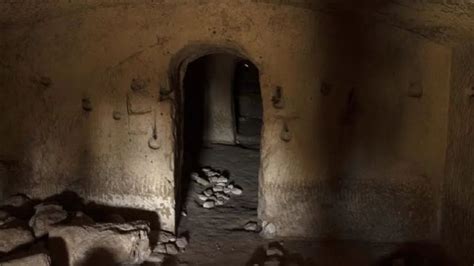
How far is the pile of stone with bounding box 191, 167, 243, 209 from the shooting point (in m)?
4.71

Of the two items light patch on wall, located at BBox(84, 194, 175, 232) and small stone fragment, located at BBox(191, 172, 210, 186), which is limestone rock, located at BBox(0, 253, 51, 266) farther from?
small stone fragment, located at BBox(191, 172, 210, 186)

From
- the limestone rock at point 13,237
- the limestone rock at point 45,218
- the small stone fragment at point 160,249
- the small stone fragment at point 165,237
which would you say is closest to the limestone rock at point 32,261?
the limestone rock at point 13,237

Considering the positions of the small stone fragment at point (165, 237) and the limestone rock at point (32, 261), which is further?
the small stone fragment at point (165, 237)

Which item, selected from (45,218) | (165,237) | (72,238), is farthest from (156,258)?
(45,218)

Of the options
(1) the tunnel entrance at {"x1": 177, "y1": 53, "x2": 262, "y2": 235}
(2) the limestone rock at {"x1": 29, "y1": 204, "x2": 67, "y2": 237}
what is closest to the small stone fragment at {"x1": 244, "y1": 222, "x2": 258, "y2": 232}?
(1) the tunnel entrance at {"x1": 177, "y1": 53, "x2": 262, "y2": 235}

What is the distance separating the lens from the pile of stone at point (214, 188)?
471 centimetres

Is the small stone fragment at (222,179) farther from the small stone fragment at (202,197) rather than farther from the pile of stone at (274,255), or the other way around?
the pile of stone at (274,255)

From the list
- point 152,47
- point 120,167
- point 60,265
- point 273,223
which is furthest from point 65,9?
point 273,223

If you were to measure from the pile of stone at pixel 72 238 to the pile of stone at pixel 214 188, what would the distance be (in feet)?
4.18

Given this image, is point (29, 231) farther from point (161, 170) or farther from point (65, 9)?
point (65, 9)

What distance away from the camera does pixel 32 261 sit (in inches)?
105

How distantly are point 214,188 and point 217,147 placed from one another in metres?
1.48

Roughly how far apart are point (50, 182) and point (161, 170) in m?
1.01

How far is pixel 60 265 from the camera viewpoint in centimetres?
305
